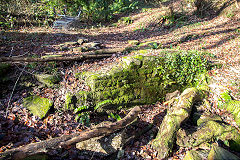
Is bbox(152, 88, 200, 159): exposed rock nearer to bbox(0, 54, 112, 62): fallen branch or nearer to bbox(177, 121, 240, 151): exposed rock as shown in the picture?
bbox(177, 121, 240, 151): exposed rock

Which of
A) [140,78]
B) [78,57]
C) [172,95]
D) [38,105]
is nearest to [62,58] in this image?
[78,57]

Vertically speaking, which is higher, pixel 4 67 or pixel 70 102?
pixel 4 67

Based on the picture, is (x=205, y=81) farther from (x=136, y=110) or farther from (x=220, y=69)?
(x=136, y=110)

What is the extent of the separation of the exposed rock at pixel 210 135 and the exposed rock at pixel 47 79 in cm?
474

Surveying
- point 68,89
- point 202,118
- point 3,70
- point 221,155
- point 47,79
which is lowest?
point 202,118

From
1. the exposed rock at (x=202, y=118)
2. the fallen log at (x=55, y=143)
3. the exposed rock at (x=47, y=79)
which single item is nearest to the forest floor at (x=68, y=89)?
the exposed rock at (x=47, y=79)

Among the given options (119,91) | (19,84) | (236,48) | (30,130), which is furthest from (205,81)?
(19,84)

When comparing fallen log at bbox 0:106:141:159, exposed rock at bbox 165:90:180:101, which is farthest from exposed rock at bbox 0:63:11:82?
exposed rock at bbox 165:90:180:101

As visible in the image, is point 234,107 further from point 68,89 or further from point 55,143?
point 68,89

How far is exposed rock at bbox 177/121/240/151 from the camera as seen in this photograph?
3.72 m

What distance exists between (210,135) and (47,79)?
18.7 feet

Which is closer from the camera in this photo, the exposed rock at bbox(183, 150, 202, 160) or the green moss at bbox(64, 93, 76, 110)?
the exposed rock at bbox(183, 150, 202, 160)

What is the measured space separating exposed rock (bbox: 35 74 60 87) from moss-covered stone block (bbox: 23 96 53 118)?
67 cm

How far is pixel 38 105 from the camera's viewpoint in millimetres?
4734
